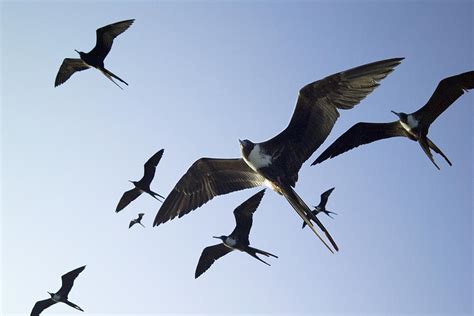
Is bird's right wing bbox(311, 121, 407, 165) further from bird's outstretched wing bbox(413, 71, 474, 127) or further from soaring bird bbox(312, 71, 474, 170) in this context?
bird's outstretched wing bbox(413, 71, 474, 127)

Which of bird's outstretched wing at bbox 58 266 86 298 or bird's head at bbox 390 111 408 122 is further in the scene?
bird's outstretched wing at bbox 58 266 86 298

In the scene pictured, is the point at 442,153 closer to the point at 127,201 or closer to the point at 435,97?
the point at 435,97

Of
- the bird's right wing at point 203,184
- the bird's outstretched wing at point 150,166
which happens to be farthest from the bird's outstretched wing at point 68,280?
the bird's right wing at point 203,184

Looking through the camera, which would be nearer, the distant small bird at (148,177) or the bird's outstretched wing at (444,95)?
the bird's outstretched wing at (444,95)

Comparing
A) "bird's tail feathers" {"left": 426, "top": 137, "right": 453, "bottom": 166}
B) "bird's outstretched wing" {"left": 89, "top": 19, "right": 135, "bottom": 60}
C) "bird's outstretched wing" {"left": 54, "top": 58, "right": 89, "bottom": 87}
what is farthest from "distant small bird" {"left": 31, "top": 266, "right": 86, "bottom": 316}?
"bird's tail feathers" {"left": 426, "top": 137, "right": 453, "bottom": 166}

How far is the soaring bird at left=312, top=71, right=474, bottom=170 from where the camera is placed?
10.2m

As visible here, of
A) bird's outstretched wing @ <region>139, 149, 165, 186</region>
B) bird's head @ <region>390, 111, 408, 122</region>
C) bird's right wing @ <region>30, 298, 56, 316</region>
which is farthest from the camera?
bird's right wing @ <region>30, 298, 56, 316</region>

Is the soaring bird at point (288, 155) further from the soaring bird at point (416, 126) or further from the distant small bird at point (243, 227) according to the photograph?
the distant small bird at point (243, 227)

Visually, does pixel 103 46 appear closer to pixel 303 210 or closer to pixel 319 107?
pixel 319 107

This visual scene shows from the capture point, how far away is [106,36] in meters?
12.9

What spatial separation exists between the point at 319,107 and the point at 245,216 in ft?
15.1

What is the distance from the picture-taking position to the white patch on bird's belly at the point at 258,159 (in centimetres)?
882

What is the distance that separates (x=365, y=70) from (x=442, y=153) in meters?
3.06

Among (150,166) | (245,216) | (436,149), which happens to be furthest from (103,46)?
(436,149)
